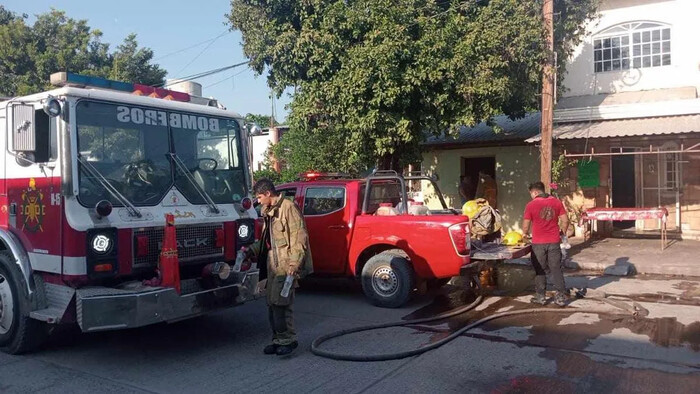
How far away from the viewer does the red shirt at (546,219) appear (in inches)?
311

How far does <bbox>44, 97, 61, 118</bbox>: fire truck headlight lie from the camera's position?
16.9ft

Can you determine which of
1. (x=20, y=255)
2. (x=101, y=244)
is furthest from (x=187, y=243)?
(x=20, y=255)

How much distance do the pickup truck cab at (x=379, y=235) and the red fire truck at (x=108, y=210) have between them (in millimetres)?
2124

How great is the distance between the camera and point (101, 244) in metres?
5.32

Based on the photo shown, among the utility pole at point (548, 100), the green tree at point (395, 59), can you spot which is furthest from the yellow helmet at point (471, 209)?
the utility pole at point (548, 100)

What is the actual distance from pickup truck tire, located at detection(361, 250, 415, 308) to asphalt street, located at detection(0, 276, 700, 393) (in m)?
0.20

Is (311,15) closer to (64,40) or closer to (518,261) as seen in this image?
(518,261)

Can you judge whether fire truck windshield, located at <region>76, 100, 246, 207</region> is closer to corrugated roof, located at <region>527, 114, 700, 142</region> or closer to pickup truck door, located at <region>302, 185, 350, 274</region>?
pickup truck door, located at <region>302, 185, 350, 274</region>

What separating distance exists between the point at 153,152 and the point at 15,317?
7.21ft

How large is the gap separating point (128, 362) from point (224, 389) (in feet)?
4.64

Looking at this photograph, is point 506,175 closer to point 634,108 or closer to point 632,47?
point 634,108

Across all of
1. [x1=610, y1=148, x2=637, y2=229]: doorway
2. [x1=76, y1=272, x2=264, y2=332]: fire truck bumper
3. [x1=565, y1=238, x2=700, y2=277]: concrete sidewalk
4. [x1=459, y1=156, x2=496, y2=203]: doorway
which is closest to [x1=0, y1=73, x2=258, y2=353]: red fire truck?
[x1=76, y1=272, x2=264, y2=332]: fire truck bumper

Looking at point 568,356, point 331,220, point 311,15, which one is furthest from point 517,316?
point 311,15

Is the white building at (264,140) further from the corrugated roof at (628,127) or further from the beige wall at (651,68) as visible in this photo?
the corrugated roof at (628,127)
